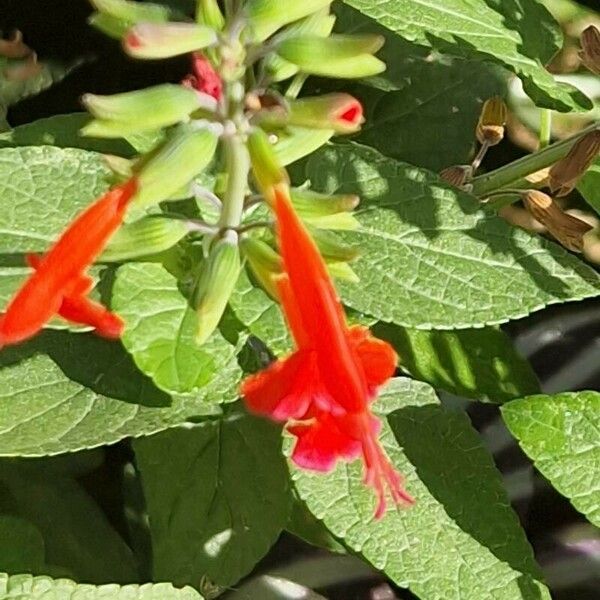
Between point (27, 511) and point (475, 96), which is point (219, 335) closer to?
point (27, 511)

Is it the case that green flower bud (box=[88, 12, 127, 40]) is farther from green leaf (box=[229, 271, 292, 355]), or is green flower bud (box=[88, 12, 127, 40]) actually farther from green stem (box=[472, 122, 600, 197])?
green stem (box=[472, 122, 600, 197])

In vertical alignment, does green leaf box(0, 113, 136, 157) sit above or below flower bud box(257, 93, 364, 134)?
below

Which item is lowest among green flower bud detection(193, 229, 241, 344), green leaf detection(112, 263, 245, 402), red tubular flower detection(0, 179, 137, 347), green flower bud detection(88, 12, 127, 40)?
green leaf detection(112, 263, 245, 402)

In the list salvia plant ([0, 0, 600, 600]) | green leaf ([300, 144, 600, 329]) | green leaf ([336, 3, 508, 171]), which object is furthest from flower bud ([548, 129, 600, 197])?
green leaf ([336, 3, 508, 171])

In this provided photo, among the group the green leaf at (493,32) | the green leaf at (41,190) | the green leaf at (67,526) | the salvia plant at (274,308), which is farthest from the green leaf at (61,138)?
the green leaf at (67,526)

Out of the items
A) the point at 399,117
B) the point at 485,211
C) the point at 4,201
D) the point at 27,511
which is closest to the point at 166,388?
the point at 4,201

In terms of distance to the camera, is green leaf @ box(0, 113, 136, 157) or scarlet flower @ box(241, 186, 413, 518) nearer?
scarlet flower @ box(241, 186, 413, 518)

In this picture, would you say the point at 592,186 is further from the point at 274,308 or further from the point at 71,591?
the point at 71,591

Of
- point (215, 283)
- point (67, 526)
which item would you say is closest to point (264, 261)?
point (215, 283)

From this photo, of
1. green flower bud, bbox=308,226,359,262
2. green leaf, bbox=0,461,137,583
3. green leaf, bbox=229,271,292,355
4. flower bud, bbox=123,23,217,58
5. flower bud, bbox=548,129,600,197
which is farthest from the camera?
green leaf, bbox=0,461,137,583
